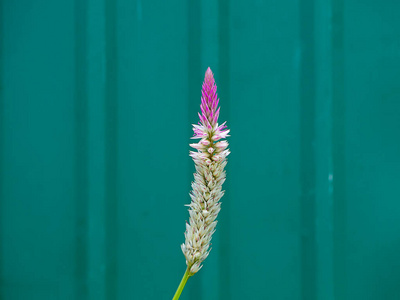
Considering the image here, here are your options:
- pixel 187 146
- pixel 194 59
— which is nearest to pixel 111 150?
pixel 187 146

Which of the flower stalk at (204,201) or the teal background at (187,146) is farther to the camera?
the teal background at (187,146)

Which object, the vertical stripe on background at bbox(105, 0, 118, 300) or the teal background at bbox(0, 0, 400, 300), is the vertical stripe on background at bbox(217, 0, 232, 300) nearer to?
the teal background at bbox(0, 0, 400, 300)

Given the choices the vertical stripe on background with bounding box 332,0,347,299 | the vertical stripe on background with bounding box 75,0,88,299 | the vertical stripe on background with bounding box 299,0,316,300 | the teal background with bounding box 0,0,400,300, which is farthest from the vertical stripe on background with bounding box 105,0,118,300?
the vertical stripe on background with bounding box 332,0,347,299

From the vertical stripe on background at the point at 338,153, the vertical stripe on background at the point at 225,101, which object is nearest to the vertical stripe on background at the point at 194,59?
the vertical stripe on background at the point at 225,101

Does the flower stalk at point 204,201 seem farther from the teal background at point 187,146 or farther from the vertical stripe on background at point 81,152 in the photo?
the vertical stripe on background at point 81,152

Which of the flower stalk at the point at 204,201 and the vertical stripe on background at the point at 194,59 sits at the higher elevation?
the vertical stripe on background at the point at 194,59

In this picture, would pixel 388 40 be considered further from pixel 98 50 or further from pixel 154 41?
pixel 98 50

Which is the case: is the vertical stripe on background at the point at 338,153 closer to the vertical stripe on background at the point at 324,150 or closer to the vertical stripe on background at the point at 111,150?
the vertical stripe on background at the point at 324,150
